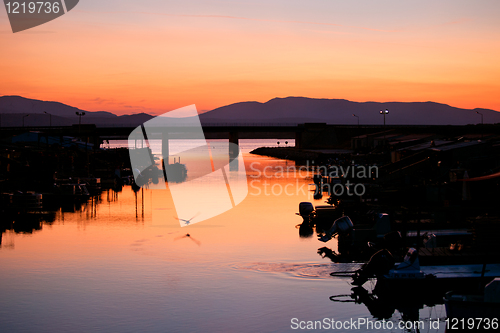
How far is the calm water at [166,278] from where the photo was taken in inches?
1054

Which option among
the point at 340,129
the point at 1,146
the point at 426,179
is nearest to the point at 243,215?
the point at 426,179

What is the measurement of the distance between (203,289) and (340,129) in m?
163

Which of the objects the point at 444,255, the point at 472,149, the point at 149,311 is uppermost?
the point at 472,149

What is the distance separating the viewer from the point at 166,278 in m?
33.9

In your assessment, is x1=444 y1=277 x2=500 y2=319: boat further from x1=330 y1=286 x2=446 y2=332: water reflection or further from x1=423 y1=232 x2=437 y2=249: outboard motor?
x1=423 y1=232 x2=437 y2=249: outboard motor

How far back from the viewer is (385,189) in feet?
192

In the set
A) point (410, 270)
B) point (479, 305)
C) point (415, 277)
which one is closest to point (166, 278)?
point (410, 270)

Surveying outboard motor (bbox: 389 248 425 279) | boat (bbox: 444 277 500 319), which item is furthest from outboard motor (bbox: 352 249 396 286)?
boat (bbox: 444 277 500 319)

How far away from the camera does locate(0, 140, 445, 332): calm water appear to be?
26.8 meters

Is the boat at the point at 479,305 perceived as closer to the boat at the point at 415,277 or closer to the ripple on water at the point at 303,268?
the boat at the point at 415,277

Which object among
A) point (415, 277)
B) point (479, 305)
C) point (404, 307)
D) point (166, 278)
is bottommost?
point (404, 307)

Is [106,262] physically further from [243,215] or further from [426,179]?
[426,179]

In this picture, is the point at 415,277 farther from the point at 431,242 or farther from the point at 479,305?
the point at 431,242

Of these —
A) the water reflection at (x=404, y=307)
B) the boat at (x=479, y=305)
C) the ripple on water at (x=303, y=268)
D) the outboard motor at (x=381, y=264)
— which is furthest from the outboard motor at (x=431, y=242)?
the boat at (x=479, y=305)
